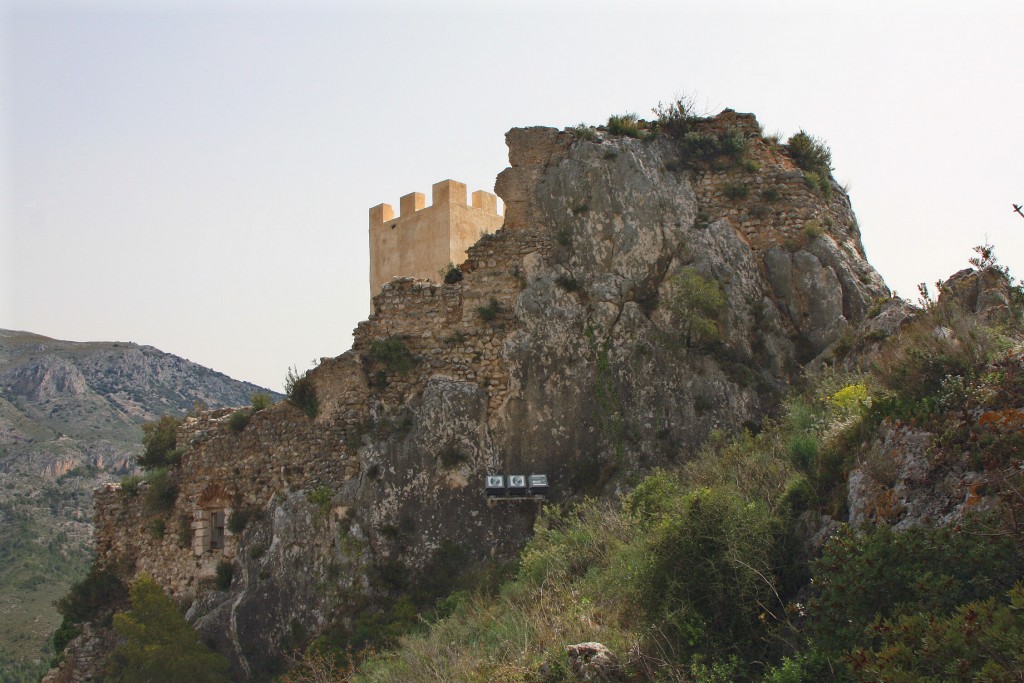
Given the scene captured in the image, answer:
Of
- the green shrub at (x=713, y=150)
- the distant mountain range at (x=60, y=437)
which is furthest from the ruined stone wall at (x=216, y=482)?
the distant mountain range at (x=60, y=437)

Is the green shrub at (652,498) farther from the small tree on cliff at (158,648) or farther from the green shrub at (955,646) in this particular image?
the small tree on cliff at (158,648)

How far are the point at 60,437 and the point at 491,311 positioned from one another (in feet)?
98.6

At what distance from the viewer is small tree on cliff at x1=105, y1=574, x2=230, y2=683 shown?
14570 mm

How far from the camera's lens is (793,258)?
16.5 meters

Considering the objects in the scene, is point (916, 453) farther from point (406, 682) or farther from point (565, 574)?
point (406, 682)

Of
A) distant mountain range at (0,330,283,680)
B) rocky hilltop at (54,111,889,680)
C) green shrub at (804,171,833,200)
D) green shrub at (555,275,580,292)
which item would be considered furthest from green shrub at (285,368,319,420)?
distant mountain range at (0,330,283,680)

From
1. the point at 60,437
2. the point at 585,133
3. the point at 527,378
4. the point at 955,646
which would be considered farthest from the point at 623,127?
the point at 60,437

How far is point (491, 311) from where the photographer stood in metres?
16.4

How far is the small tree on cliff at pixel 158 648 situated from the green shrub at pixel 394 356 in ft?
16.6

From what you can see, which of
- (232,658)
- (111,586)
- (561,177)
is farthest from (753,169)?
(111,586)

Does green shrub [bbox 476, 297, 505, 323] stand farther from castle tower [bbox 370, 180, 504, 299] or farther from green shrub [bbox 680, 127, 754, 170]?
green shrub [bbox 680, 127, 754, 170]

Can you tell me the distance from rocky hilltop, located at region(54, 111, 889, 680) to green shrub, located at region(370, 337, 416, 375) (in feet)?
0.12

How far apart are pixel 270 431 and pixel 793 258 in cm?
920

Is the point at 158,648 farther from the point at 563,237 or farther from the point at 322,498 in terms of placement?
the point at 563,237
